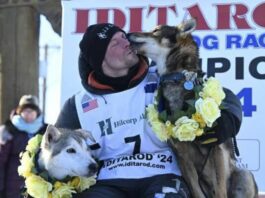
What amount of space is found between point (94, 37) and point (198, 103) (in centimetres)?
75

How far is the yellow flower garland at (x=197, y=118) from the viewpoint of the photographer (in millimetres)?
3137

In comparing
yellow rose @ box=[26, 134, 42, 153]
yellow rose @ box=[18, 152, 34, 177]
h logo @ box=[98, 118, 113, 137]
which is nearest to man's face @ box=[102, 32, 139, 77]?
h logo @ box=[98, 118, 113, 137]

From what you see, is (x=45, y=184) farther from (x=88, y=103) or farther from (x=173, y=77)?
(x=173, y=77)

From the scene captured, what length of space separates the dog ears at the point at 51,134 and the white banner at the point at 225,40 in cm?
137

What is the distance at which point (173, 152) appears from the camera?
342 cm

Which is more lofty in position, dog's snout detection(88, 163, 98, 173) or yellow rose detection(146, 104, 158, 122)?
yellow rose detection(146, 104, 158, 122)

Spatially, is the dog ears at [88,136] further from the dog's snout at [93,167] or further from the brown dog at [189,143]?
the brown dog at [189,143]

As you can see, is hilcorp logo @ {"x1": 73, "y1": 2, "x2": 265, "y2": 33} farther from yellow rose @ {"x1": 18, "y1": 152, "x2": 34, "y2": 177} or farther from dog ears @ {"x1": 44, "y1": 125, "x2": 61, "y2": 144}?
yellow rose @ {"x1": 18, "y1": 152, "x2": 34, "y2": 177}

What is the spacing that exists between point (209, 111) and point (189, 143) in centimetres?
37

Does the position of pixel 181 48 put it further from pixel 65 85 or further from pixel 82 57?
pixel 65 85

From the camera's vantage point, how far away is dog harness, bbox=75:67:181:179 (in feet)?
10.9

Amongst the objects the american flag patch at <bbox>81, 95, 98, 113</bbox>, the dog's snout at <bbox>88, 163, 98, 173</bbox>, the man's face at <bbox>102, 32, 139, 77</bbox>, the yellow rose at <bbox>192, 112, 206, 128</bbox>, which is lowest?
the dog's snout at <bbox>88, 163, 98, 173</bbox>

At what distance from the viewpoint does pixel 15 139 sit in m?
6.02

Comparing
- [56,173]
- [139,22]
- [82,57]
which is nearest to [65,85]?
[139,22]
